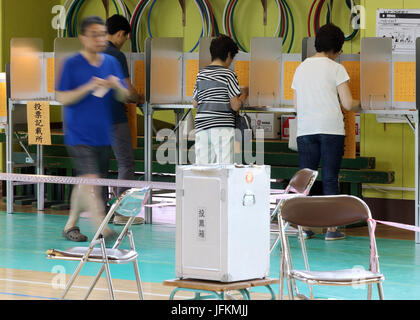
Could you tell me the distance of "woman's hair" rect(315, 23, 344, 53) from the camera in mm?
6730

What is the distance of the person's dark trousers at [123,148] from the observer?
7.38 meters

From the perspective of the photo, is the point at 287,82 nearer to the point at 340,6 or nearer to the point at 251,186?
the point at 340,6

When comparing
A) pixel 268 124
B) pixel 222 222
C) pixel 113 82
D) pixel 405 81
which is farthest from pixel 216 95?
pixel 268 124

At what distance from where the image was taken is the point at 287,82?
7.75 m

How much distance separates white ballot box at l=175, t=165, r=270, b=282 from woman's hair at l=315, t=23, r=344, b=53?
3122 millimetres

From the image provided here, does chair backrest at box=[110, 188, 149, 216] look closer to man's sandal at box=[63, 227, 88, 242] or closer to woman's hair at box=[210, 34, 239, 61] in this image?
woman's hair at box=[210, 34, 239, 61]

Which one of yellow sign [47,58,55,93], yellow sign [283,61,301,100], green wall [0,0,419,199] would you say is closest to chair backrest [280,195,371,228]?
yellow sign [283,61,301,100]

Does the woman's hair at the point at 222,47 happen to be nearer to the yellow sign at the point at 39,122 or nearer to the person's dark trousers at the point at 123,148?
the person's dark trousers at the point at 123,148

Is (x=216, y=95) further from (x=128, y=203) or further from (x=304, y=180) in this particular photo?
(x=128, y=203)

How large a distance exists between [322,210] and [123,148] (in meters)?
3.57

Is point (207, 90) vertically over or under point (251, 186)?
over

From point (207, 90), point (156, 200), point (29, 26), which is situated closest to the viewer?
point (207, 90)

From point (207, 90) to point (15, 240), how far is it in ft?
6.91
